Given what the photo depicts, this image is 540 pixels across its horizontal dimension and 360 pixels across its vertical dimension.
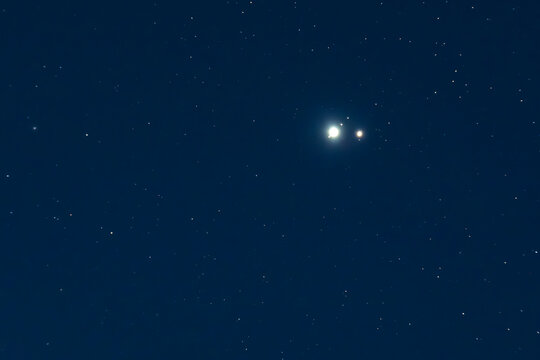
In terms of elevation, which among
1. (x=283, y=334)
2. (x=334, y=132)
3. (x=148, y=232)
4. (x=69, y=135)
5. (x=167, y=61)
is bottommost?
(x=283, y=334)

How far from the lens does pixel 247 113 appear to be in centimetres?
153

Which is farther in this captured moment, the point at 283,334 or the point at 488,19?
the point at 283,334

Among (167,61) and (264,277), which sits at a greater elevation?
(167,61)

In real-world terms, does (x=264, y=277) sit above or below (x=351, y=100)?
below

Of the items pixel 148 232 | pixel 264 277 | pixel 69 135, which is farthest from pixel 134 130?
pixel 264 277

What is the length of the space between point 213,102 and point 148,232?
1.29 ft

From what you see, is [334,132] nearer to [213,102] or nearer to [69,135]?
[213,102]

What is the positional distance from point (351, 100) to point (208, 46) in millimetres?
401

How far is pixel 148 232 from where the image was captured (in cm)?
156

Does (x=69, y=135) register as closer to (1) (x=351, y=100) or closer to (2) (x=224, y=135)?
(2) (x=224, y=135)

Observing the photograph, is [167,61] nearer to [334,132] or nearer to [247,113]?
[247,113]

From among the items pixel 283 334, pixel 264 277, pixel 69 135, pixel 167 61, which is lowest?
pixel 283 334

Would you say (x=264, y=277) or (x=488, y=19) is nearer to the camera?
(x=488, y=19)

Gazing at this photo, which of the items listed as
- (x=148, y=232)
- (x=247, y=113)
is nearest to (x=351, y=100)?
(x=247, y=113)
